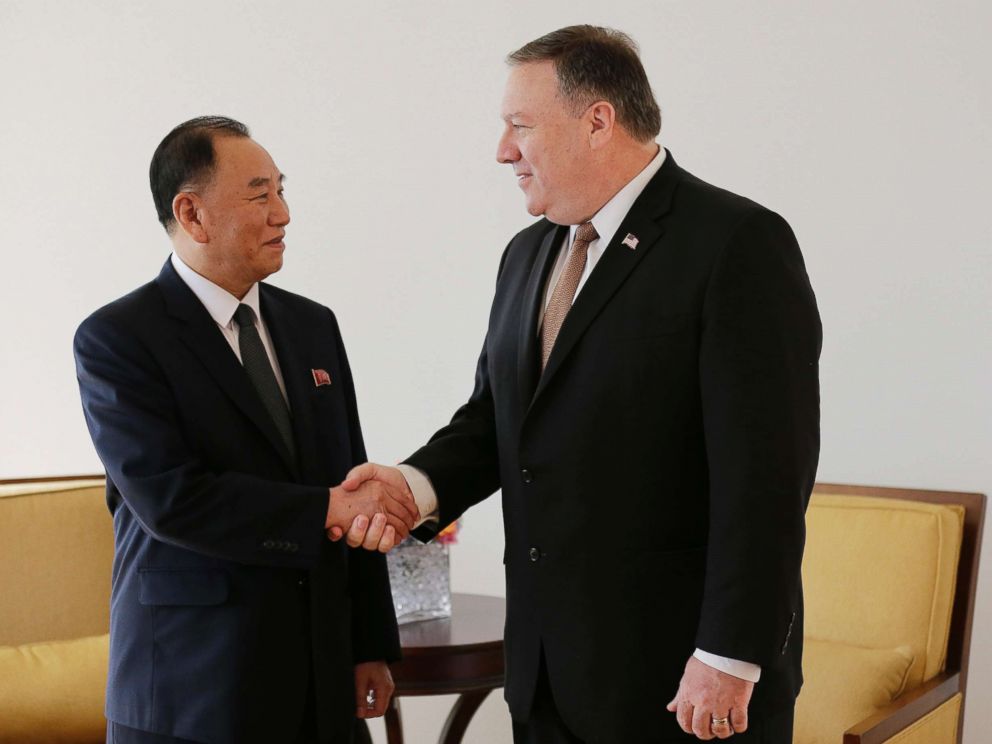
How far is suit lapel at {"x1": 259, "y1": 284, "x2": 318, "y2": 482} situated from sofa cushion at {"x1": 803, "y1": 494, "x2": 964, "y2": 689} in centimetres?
135

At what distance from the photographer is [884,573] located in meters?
2.80

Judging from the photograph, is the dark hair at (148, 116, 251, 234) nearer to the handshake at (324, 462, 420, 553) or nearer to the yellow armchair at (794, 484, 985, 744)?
the handshake at (324, 462, 420, 553)

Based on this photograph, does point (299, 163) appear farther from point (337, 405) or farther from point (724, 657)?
point (724, 657)

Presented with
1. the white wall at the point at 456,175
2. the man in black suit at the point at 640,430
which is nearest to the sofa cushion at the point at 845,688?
the white wall at the point at 456,175

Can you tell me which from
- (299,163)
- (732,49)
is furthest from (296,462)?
(299,163)

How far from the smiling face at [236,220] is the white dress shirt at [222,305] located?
0.02 meters

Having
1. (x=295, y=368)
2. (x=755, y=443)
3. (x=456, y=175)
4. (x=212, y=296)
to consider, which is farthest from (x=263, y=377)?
(x=456, y=175)

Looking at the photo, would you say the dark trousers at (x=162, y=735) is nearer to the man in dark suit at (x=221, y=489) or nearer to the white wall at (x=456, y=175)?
the man in dark suit at (x=221, y=489)

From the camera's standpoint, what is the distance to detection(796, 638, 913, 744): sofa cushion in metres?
2.63

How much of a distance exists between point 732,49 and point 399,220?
48.6 inches

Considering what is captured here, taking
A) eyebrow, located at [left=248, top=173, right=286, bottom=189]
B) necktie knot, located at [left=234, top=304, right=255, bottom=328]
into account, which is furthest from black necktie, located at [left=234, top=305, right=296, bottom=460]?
eyebrow, located at [left=248, top=173, right=286, bottom=189]

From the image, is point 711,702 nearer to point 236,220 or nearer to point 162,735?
A: point 162,735

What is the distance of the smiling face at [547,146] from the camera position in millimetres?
2004

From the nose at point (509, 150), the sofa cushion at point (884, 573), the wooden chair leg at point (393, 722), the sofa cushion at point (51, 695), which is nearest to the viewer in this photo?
the nose at point (509, 150)
